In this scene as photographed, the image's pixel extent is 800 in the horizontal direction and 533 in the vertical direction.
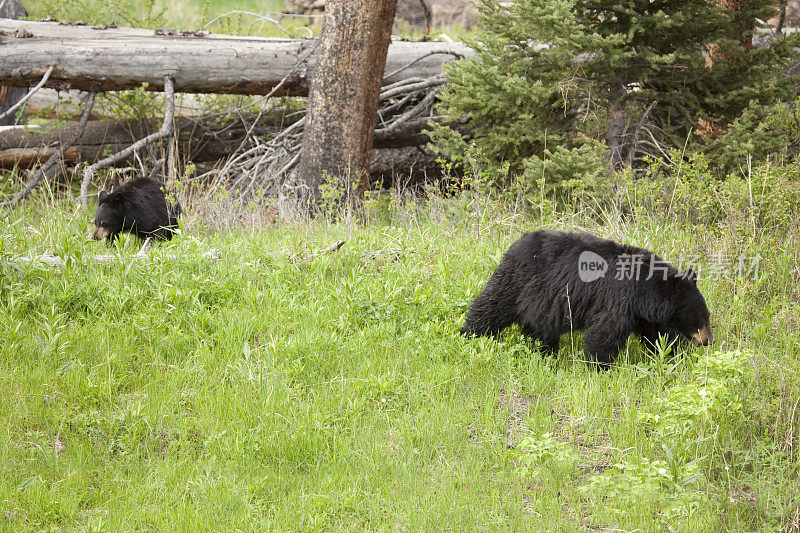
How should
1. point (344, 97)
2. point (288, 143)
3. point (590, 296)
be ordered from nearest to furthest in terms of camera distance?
point (590, 296)
point (344, 97)
point (288, 143)

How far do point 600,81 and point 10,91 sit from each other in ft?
31.5

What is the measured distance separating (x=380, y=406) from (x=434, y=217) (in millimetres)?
3767

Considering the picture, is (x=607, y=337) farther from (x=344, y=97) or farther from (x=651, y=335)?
(x=344, y=97)

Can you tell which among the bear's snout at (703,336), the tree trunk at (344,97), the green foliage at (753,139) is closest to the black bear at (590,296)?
the bear's snout at (703,336)

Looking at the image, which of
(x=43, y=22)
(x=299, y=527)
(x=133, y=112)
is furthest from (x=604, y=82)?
(x=43, y=22)

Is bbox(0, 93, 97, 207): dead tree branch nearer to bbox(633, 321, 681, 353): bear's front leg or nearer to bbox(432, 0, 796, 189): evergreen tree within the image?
bbox(432, 0, 796, 189): evergreen tree

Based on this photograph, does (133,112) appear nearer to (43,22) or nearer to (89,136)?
(89,136)

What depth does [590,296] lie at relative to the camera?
4.61 metres

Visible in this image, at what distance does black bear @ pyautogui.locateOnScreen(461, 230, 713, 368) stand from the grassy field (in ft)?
0.64

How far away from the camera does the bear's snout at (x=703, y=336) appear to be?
4.57 m

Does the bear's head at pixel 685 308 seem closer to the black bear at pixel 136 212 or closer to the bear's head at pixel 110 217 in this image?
the black bear at pixel 136 212

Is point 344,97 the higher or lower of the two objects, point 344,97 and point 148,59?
the lower

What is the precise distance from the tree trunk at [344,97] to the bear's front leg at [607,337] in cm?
444

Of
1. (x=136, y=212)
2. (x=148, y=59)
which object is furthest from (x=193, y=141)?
(x=136, y=212)
